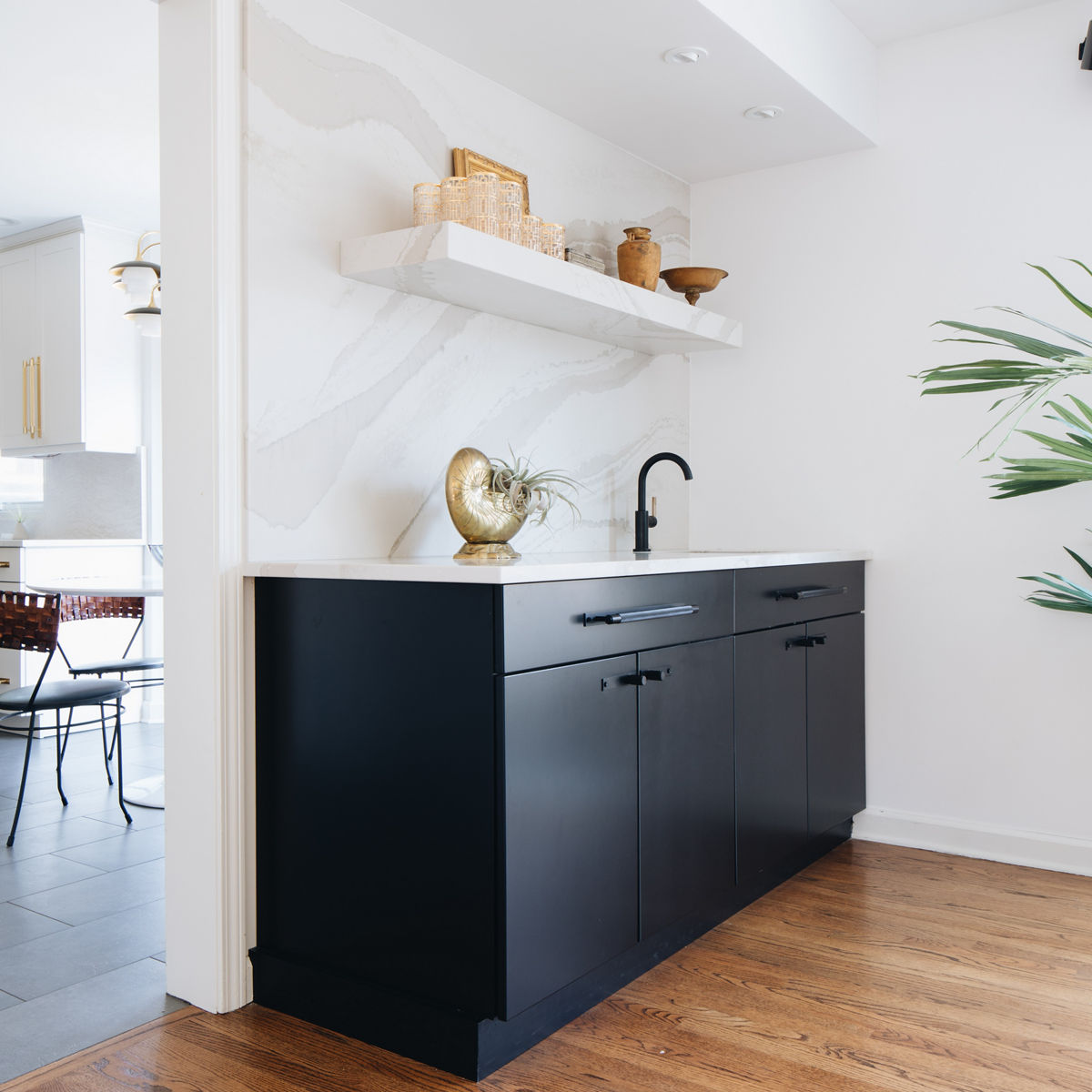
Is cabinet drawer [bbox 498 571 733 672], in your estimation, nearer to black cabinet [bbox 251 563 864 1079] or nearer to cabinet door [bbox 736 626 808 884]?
black cabinet [bbox 251 563 864 1079]

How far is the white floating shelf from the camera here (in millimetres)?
2174

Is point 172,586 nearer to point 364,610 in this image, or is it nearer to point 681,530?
point 364,610

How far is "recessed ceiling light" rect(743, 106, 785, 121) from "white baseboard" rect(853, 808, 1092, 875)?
7.08 feet

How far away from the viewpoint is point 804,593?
2.85 meters

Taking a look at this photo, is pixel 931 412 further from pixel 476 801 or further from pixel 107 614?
pixel 107 614

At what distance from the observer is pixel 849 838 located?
3309 mm

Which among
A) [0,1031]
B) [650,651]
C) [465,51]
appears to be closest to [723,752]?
A: [650,651]

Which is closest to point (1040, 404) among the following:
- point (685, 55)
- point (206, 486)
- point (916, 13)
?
point (916, 13)

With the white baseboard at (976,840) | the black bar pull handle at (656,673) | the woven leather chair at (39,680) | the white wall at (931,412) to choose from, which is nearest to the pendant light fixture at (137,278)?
the woven leather chair at (39,680)

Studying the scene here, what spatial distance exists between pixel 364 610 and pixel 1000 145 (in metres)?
2.42

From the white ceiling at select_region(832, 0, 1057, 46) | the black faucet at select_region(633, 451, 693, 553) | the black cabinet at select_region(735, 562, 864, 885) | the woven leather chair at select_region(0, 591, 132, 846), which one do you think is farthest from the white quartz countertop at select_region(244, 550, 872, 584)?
the white ceiling at select_region(832, 0, 1057, 46)

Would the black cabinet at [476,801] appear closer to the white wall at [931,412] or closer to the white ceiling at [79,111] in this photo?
the white wall at [931,412]

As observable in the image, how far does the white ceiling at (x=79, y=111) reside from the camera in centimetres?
311

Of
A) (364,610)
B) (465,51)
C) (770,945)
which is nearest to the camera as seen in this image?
(364,610)
